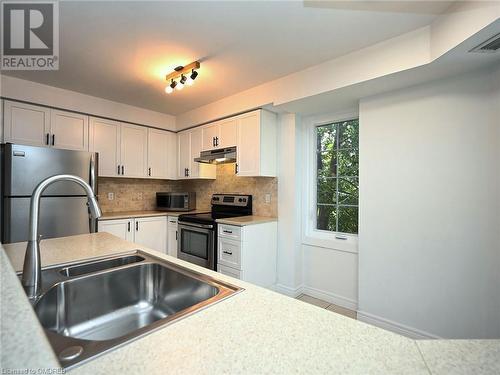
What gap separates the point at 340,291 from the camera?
2.67m

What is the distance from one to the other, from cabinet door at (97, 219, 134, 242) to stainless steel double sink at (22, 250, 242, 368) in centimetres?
194

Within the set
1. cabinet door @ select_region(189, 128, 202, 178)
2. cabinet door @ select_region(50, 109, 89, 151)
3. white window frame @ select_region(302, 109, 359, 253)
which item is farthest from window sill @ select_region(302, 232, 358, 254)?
cabinet door @ select_region(50, 109, 89, 151)

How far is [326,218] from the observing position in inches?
113

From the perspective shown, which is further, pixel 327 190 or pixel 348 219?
pixel 327 190

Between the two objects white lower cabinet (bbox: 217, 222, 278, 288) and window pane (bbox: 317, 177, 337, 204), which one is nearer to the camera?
white lower cabinet (bbox: 217, 222, 278, 288)

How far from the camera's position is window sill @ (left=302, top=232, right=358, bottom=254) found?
8.48ft

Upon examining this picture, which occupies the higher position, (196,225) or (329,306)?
(196,225)

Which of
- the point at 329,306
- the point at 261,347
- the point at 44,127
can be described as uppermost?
the point at 44,127

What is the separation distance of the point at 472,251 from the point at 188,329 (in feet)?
6.96

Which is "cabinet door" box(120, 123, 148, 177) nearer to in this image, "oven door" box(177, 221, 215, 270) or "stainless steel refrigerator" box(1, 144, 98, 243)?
"stainless steel refrigerator" box(1, 144, 98, 243)

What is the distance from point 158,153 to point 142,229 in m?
1.22

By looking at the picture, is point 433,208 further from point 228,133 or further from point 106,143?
point 106,143

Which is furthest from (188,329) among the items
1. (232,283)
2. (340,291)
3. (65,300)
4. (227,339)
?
(340,291)

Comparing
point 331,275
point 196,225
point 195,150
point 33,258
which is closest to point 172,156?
point 195,150
